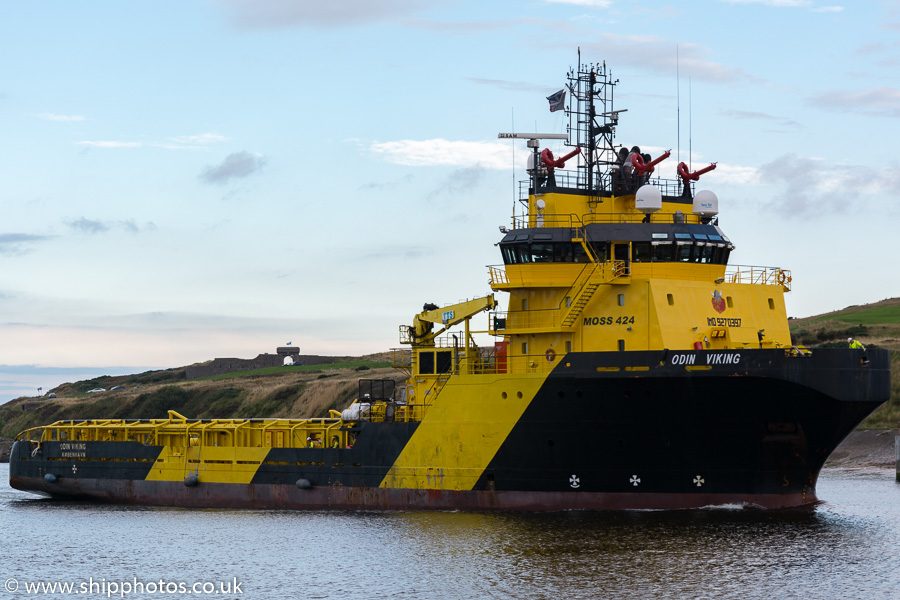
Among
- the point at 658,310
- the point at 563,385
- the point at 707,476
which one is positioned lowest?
the point at 707,476

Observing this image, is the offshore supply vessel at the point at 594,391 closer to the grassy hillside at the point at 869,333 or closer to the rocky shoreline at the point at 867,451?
the rocky shoreline at the point at 867,451

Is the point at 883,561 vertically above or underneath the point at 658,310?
underneath

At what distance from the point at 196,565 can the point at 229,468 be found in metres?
12.6

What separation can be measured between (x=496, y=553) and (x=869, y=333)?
57.2 meters

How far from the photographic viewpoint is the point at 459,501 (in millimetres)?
36906

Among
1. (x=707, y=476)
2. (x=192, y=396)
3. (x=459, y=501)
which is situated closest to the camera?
(x=707, y=476)

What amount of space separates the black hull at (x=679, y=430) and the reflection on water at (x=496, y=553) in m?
0.71

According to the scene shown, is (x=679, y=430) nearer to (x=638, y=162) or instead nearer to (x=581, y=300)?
(x=581, y=300)

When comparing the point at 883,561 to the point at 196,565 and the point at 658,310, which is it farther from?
the point at 196,565

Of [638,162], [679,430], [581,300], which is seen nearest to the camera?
[679,430]

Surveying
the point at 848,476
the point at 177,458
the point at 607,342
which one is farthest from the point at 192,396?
the point at 607,342

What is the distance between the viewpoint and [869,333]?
259 ft

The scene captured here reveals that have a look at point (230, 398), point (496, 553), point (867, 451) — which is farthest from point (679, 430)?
point (230, 398)

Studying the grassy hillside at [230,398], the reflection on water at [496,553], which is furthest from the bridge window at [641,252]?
the grassy hillside at [230,398]
